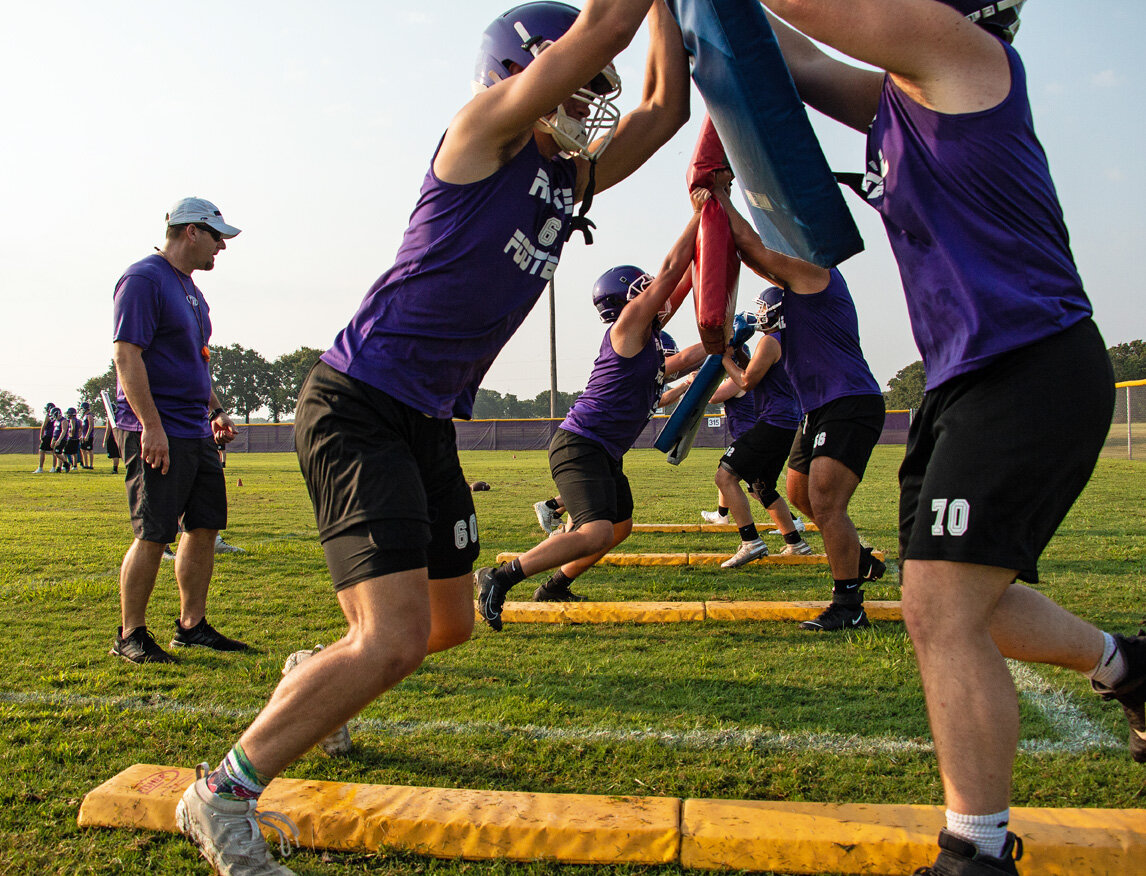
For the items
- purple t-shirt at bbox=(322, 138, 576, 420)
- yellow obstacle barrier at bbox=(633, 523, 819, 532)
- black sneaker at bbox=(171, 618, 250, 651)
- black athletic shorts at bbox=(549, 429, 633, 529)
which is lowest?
black sneaker at bbox=(171, 618, 250, 651)

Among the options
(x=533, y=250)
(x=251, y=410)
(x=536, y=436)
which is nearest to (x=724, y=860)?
(x=533, y=250)

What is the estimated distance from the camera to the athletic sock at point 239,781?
2092 mm

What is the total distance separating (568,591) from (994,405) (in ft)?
12.6

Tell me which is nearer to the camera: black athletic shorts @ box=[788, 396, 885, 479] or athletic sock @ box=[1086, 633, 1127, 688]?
athletic sock @ box=[1086, 633, 1127, 688]

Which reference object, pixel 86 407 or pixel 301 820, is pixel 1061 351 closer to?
pixel 301 820

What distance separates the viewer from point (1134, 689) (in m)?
2.48

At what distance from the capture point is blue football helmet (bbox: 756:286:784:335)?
6402 mm

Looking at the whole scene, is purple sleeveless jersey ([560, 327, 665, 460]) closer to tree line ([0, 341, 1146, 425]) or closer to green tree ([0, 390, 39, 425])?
tree line ([0, 341, 1146, 425])

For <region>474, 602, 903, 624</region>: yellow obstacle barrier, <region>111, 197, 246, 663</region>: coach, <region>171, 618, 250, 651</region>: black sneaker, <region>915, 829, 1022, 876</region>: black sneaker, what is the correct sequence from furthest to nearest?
<region>474, 602, 903, 624</region>: yellow obstacle barrier → <region>171, 618, 250, 651</region>: black sneaker → <region>111, 197, 246, 663</region>: coach → <region>915, 829, 1022, 876</region>: black sneaker

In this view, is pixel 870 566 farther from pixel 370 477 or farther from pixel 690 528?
pixel 370 477

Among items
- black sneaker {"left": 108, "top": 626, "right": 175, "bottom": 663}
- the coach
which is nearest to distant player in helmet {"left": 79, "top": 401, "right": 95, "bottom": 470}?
the coach

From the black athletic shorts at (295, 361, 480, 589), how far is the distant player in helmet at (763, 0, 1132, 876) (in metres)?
1.35

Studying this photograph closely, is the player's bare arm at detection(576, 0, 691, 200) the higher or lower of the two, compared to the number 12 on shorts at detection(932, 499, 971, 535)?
higher

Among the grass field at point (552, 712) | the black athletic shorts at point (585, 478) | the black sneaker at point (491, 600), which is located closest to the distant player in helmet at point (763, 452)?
the grass field at point (552, 712)
